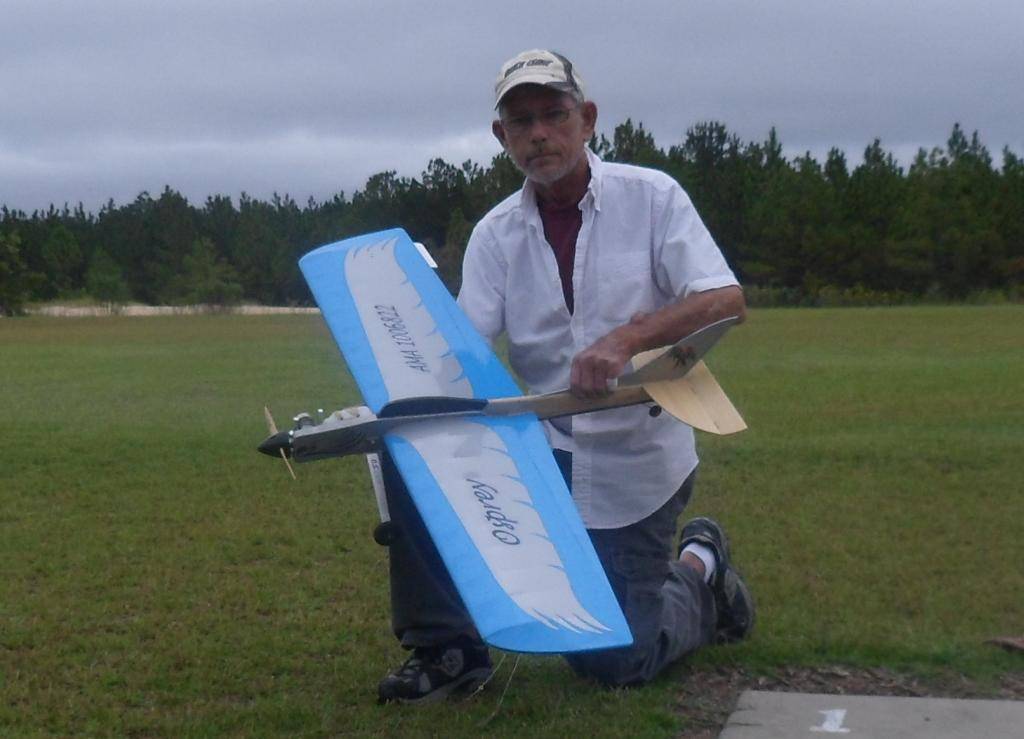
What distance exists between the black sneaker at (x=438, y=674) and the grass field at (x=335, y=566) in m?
0.06

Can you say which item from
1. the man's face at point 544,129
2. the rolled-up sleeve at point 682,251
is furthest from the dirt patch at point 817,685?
the man's face at point 544,129

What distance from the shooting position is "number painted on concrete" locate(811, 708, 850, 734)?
11.1ft

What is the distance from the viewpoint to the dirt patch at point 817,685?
366cm

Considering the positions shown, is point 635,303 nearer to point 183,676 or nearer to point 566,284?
point 566,284

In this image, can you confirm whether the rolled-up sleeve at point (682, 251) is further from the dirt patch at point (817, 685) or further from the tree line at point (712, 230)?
the tree line at point (712, 230)

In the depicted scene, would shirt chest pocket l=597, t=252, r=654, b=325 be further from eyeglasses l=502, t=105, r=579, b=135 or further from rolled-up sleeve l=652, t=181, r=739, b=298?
eyeglasses l=502, t=105, r=579, b=135

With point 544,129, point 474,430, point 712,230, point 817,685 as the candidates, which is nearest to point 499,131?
point 544,129

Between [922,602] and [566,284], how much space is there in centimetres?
187

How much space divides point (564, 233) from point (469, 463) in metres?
1.08

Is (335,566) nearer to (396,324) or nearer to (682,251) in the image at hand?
(396,324)

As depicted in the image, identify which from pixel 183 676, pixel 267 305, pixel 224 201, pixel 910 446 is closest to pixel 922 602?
pixel 183 676

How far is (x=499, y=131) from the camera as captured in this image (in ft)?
13.0

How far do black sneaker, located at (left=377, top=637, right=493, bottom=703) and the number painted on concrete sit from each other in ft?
3.30

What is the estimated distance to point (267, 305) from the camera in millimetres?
63594
